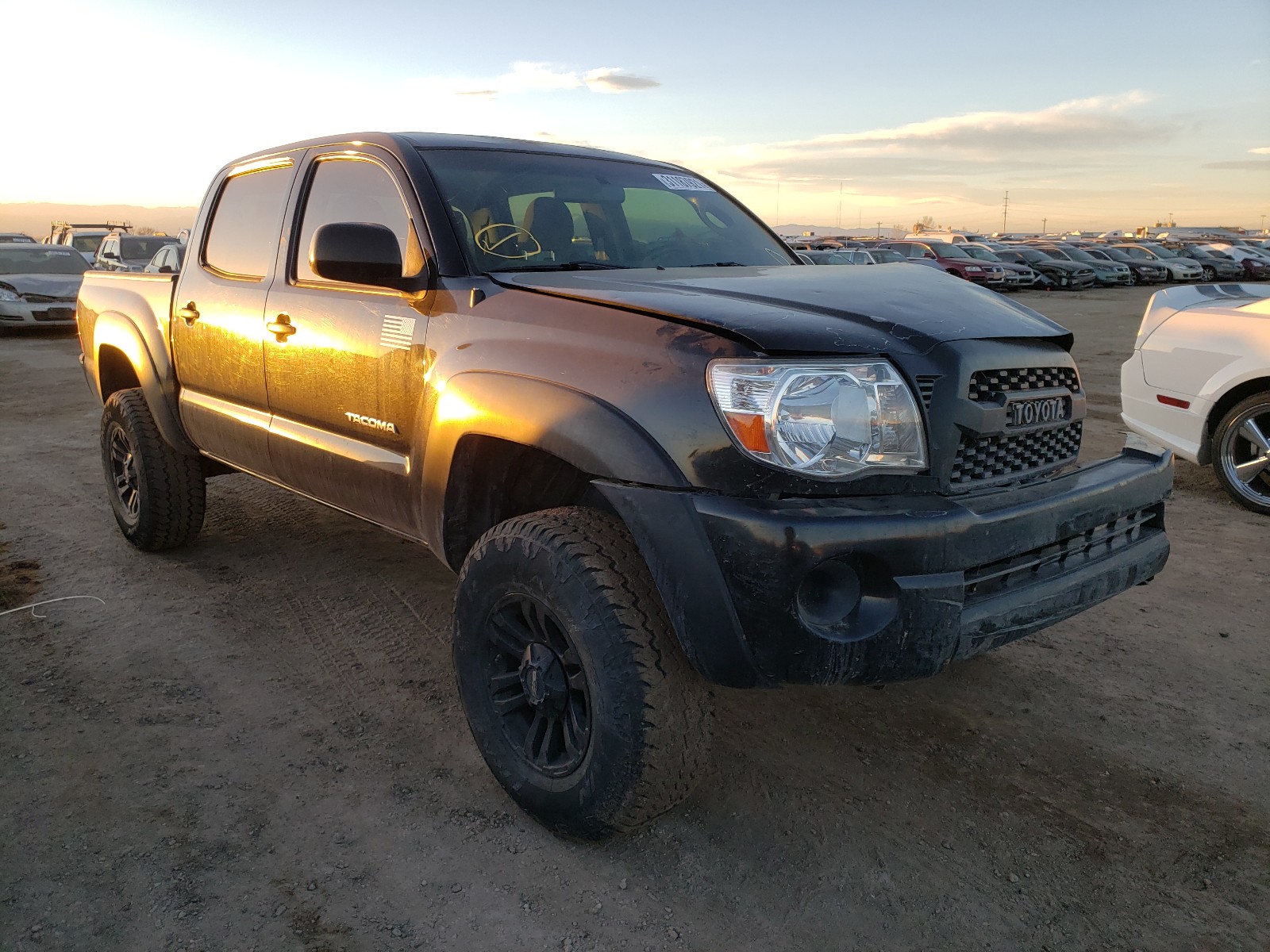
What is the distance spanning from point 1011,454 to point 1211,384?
403 cm

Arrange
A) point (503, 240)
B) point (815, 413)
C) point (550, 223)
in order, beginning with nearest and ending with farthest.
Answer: point (815, 413), point (503, 240), point (550, 223)

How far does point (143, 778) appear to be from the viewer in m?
2.71

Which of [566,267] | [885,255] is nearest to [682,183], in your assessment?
[566,267]

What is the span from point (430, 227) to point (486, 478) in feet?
2.58

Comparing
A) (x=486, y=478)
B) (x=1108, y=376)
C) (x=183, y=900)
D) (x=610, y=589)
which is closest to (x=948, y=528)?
(x=610, y=589)

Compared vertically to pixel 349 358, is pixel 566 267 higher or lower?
higher

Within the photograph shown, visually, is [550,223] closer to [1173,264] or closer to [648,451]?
[648,451]

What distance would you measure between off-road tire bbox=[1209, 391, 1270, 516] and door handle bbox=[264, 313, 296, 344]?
5.10 m

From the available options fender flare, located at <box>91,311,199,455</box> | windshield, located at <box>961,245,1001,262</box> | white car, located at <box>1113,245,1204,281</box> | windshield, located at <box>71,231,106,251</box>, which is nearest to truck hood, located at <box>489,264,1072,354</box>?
fender flare, located at <box>91,311,199,455</box>

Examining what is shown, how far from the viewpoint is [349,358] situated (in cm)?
305

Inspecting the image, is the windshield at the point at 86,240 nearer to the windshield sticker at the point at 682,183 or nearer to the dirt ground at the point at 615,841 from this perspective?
the dirt ground at the point at 615,841

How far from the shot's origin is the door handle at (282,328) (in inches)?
131

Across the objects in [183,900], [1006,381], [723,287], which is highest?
[723,287]

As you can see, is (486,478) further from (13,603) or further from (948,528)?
(13,603)
